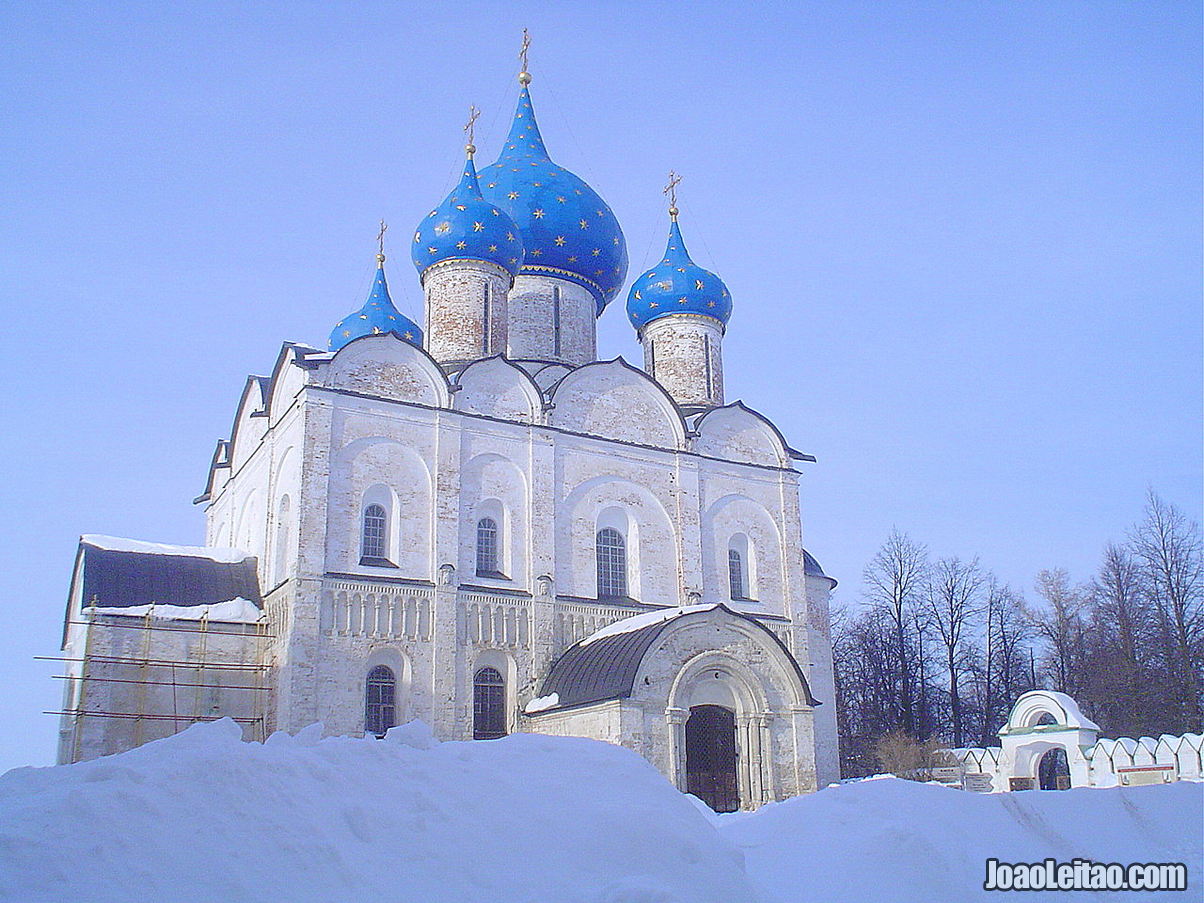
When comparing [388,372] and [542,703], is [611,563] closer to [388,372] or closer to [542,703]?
[542,703]

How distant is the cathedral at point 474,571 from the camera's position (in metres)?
14.7

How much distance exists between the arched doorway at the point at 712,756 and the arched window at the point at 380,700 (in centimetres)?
427

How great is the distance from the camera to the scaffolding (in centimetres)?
1420

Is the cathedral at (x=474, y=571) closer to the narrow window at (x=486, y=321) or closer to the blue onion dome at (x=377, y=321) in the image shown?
the narrow window at (x=486, y=321)

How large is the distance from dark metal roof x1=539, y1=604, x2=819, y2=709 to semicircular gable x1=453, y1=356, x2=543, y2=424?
12.9ft

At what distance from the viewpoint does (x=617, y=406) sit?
61.4ft

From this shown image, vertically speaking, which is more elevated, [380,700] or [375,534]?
[375,534]

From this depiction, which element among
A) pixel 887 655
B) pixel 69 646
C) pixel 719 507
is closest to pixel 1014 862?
pixel 719 507

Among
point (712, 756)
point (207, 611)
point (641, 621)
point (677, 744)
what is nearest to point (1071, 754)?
point (712, 756)

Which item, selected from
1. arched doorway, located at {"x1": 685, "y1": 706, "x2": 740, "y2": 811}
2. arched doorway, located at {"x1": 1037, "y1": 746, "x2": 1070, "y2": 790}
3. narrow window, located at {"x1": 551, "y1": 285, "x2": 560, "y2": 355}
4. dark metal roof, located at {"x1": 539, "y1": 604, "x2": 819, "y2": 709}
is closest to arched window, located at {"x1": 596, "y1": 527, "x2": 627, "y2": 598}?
dark metal roof, located at {"x1": 539, "y1": 604, "x2": 819, "y2": 709}

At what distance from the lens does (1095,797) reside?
395 inches

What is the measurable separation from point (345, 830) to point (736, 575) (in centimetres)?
1364

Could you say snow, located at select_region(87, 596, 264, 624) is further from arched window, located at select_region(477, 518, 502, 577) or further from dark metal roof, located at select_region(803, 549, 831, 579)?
dark metal roof, located at select_region(803, 549, 831, 579)

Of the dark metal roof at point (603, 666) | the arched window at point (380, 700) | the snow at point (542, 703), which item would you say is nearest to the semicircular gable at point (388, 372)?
the arched window at point (380, 700)
